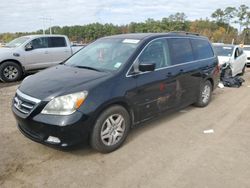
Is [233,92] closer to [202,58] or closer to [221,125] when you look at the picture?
[202,58]

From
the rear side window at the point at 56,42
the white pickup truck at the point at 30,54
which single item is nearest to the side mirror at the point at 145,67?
the white pickup truck at the point at 30,54

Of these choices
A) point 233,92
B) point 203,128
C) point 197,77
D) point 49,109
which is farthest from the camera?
point 233,92

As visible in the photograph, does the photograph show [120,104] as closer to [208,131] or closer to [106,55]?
[106,55]

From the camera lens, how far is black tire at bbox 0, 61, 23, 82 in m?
9.17

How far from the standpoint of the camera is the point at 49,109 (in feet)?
11.1

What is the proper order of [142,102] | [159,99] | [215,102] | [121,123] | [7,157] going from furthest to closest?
[215,102]
[159,99]
[142,102]
[121,123]
[7,157]

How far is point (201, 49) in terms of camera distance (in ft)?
20.2

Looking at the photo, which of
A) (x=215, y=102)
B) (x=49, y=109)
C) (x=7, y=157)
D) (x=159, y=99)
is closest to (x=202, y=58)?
(x=215, y=102)

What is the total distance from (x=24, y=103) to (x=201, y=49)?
431cm

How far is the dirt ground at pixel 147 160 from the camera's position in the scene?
320 centimetres

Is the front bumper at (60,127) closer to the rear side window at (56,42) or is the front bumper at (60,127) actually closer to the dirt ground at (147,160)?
the dirt ground at (147,160)

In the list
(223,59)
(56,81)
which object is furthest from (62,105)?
(223,59)

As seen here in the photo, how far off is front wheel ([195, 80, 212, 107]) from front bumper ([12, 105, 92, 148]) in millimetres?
3517

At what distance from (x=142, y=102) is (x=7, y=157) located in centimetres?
223
